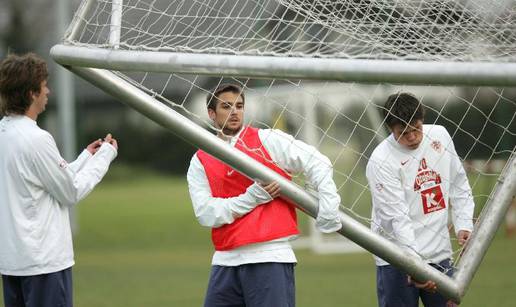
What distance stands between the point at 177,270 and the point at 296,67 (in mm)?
8649

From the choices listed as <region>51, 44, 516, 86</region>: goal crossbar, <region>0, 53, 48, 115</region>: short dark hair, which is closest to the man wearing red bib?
<region>51, 44, 516, 86</region>: goal crossbar

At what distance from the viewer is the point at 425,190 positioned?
5914mm

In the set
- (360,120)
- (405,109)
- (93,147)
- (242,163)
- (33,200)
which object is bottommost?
(33,200)

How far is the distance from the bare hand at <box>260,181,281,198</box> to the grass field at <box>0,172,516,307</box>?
4722 mm

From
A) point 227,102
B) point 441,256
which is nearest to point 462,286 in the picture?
point 441,256

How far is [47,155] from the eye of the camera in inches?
203

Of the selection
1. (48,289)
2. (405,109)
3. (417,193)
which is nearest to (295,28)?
(405,109)

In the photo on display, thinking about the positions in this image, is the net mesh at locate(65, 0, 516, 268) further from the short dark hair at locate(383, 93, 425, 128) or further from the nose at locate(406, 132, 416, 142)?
the nose at locate(406, 132, 416, 142)

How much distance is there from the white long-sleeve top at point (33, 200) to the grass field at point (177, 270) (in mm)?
4743

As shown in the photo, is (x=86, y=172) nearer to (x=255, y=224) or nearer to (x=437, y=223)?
(x=255, y=224)

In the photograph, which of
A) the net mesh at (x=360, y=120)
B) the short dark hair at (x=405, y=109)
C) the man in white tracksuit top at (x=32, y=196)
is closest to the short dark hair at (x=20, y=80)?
the man in white tracksuit top at (x=32, y=196)

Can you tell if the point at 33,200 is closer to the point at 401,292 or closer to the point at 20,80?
the point at 20,80

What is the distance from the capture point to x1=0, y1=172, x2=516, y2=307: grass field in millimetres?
10188

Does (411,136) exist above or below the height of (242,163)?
above
